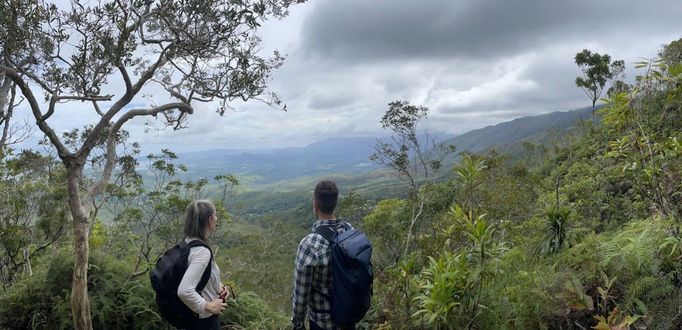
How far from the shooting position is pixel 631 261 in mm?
3174

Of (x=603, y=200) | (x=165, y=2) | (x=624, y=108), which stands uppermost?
(x=165, y=2)

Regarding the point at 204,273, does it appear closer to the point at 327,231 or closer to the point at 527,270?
the point at 327,231

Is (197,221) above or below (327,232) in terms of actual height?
above

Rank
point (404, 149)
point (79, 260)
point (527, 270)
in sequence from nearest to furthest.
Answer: point (527, 270) → point (79, 260) → point (404, 149)

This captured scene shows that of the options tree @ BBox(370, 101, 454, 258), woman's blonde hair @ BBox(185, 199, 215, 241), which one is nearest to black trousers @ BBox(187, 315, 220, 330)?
woman's blonde hair @ BBox(185, 199, 215, 241)

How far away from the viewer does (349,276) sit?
8.96 ft

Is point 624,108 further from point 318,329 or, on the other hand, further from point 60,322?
point 60,322

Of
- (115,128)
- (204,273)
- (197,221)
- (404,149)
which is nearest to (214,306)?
(204,273)

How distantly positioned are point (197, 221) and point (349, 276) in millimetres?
1079

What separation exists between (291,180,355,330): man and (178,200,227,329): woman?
0.56m

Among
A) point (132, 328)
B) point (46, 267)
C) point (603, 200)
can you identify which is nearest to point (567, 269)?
point (132, 328)

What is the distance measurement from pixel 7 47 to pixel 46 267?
104 inches

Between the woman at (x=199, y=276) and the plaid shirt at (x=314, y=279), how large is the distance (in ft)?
1.82

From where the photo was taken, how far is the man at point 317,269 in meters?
2.79
